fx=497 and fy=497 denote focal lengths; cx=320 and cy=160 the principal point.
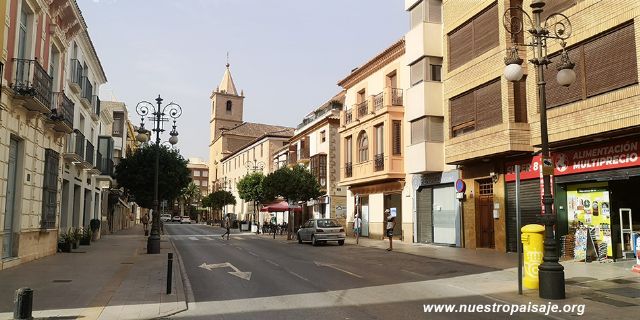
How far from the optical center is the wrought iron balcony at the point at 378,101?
98.2 ft

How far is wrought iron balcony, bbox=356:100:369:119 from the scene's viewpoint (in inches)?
1249

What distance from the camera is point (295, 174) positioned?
34469 mm

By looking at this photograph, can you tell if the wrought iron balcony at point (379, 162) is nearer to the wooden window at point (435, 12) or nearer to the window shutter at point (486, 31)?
the wooden window at point (435, 12)

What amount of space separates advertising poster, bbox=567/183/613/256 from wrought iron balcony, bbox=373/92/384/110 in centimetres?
1409

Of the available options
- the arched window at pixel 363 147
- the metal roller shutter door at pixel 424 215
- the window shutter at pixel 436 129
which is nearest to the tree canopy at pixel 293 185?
the arched window at pixel 363 147

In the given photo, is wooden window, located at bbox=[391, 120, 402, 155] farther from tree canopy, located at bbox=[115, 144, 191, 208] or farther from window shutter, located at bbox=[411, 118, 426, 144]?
tree canopy, located at bbox=[115, 144, 191, 208]

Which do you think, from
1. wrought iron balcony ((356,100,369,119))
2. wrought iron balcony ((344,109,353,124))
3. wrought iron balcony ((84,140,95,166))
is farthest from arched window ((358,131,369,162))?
wrought iron balcony ((84,140,95,166))

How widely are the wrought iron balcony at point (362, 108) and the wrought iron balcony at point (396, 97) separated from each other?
106 inches

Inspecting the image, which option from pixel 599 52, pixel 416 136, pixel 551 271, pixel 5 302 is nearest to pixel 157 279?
pixel 5 302

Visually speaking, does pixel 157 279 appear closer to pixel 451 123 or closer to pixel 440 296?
pixel 440 296

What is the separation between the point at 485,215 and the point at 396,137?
8155mm

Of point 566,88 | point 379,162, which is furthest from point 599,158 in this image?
point 379,162

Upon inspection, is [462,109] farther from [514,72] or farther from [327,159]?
[327,159]

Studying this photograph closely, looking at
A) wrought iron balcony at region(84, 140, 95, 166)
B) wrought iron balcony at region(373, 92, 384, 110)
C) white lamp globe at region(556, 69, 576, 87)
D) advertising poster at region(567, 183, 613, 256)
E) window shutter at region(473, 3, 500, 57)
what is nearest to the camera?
white lamp globe at region(556, 69, 576, 87)
